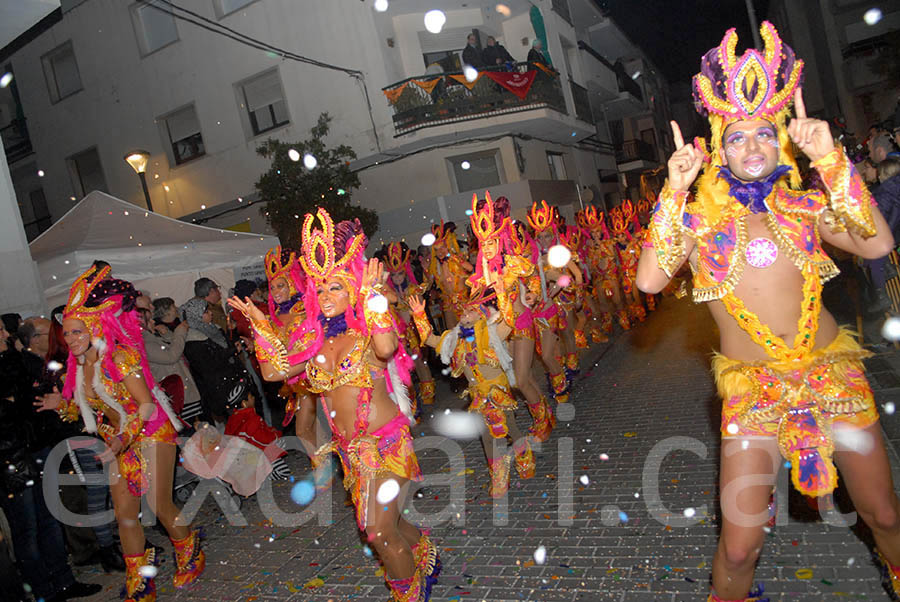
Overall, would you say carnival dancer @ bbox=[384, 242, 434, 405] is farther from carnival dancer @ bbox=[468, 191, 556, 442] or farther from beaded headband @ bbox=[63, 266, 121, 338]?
beaded headband @ bbox=[63, 266, 121, 338]

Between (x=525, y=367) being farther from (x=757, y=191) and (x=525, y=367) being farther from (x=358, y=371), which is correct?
(x=757, y=191)

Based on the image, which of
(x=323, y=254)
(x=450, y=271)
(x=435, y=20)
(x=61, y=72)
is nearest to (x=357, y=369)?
(x=323, y=254)

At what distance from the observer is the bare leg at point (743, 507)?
2592 mm

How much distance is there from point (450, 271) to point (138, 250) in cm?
419

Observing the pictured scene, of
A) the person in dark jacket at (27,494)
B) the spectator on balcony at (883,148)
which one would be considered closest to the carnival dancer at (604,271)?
the spectator on balcony at (883,148)

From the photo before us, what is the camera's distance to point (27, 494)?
4680mm

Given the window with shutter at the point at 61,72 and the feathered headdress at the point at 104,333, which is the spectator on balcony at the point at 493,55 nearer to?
the window with shutter at the point at 61,72

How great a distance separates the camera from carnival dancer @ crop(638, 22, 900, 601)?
2.60 metres

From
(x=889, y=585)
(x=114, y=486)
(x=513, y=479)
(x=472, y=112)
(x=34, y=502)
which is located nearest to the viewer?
(x=889, y=585)

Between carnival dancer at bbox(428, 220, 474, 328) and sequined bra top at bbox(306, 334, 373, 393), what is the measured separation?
280cm

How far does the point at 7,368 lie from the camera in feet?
15.0

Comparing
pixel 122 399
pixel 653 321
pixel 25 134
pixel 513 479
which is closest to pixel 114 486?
pixel 122 399

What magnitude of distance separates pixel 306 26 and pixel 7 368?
15.4m

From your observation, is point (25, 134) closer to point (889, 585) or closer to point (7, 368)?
point (7, 368)
